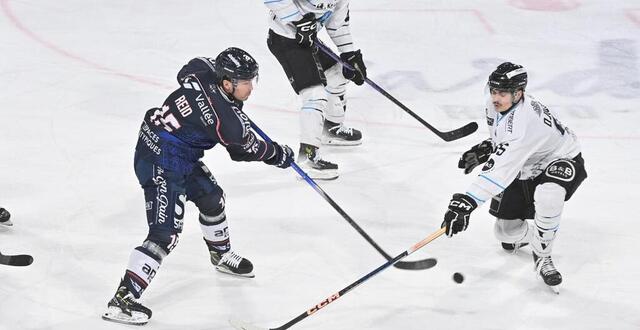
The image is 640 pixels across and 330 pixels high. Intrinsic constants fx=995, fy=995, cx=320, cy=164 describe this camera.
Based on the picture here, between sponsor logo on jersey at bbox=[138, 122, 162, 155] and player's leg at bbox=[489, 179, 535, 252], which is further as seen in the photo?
player's leg at bbox=[489, 179, 535, 252]

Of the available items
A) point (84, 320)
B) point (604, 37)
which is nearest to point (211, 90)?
point (84, 320)

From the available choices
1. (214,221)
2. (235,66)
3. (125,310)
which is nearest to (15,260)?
(125,310)

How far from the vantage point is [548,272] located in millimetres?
4219

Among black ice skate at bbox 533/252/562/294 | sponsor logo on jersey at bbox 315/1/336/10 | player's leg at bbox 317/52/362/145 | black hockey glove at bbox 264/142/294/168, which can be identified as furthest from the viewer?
player's leg at bbox 317/52/362/145

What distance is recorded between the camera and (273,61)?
6.78m

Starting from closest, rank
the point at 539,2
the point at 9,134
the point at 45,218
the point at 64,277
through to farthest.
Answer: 1. the point at 64,277
2. the point at 45,218
3. the point at 9,134
4. the point at 539,2

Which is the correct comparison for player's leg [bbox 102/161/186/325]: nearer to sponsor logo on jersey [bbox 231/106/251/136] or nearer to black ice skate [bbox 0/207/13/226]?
sponsor logo on jersey [bbox 231/106/251/136]

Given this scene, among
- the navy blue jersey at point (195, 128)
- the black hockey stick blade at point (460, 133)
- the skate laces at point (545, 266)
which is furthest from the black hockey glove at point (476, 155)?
the black hockey stick blade at point (460, 133)

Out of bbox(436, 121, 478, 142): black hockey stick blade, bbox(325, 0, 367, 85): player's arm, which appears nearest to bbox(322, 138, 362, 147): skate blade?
bbox(325, 0, 367, 85): player's arm

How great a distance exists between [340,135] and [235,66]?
1.92m

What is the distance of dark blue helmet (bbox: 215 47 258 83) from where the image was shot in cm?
390

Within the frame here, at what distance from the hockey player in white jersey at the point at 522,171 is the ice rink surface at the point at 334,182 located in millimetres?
187

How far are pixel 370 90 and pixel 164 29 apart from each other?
1710 mm

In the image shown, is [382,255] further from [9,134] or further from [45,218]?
[9,134]
